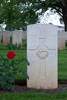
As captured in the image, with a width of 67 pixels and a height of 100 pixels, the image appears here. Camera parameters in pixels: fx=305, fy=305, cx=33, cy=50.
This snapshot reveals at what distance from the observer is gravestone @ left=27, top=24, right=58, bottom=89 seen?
20.9ft

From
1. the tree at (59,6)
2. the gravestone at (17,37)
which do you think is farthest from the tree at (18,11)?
the gravestone at (17,37)

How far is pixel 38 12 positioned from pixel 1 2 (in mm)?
4253

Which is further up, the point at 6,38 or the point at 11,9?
the point at 11,9

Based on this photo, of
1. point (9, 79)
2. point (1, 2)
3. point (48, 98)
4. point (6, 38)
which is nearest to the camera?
point (48, 98)

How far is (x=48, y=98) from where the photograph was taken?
5.41 m

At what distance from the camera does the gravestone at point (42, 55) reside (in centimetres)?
637

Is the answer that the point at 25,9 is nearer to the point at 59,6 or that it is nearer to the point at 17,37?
the point at 59,6

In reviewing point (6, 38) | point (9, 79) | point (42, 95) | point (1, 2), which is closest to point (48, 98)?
point (42, 95)

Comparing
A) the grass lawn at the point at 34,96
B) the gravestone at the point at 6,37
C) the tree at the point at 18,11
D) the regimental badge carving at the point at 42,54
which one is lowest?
the grass lawn at the point at 34,96

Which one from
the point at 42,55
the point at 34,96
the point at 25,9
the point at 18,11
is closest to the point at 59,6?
the point at 25,9

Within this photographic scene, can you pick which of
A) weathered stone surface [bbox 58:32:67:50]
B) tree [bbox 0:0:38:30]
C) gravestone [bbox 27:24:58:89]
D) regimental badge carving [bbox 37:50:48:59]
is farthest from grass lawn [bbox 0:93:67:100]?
tree [bbox 0:0:38:30]

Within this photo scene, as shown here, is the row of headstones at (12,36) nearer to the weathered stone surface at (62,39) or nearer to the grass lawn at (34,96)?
the weathered stone surface at (62,39)

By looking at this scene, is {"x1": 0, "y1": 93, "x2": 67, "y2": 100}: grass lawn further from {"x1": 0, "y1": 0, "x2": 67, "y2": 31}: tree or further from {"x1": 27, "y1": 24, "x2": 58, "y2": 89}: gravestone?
{"x1": 0, "y1": 0, "x2": 67, "y2": 31}: tree

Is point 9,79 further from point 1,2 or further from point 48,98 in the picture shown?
point 1,2
